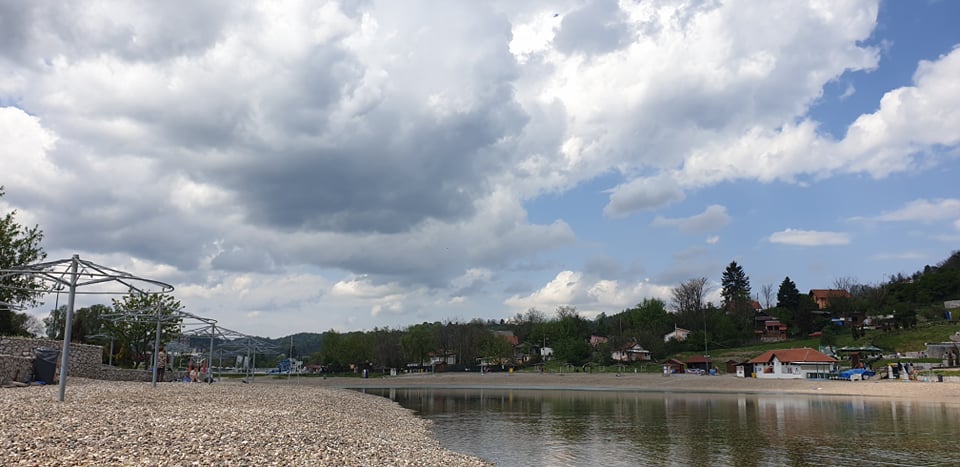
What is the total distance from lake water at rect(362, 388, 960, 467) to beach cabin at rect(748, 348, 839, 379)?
3209 centimetres

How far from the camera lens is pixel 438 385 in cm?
8262

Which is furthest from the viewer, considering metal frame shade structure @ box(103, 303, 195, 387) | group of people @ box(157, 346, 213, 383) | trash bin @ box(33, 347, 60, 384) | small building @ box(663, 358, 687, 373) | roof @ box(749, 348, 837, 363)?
small building @ box(663, 358, 687, 373)

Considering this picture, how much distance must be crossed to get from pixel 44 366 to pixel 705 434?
30248 mm

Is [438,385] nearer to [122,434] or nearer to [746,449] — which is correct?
[746,449]

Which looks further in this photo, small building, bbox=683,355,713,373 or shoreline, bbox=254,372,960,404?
small building, bbox=683,355,713,373

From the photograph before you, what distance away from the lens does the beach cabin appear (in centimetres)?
7344

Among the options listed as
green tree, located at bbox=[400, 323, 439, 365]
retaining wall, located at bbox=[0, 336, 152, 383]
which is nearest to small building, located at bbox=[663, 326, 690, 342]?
green tree, located at bbox=[400, 323, 439, 365]

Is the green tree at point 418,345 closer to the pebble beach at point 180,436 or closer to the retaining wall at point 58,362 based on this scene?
the retaining wall at point 58,362

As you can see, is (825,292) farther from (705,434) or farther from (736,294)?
(705,434)

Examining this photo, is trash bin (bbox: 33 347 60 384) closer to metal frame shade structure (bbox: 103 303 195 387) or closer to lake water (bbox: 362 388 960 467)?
metal frame shade structure (bbox: 103 303 195 387)

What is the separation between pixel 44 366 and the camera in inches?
1116

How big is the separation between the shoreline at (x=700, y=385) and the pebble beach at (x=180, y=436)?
145 ft

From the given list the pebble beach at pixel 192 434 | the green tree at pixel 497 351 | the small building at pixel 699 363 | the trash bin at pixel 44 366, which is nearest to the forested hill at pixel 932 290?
the small building at pixel 699 363

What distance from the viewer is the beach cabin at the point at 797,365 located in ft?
241
